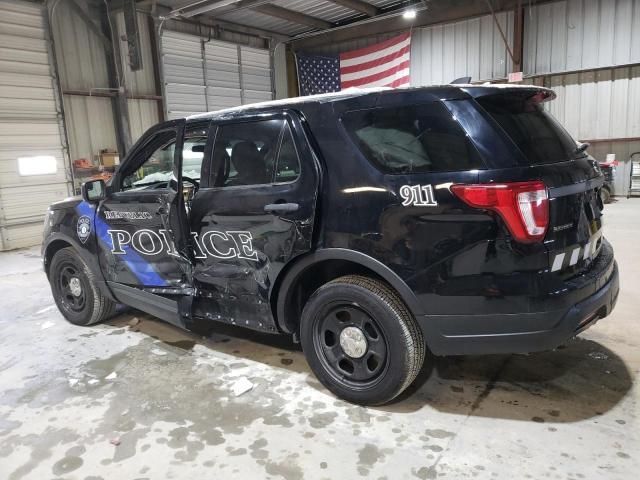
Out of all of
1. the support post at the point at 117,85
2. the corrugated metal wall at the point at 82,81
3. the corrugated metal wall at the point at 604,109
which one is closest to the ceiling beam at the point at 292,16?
the support post at the point at 117,85

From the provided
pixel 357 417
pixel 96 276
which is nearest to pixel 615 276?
pixel 357 417

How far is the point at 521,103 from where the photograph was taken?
2.61 m

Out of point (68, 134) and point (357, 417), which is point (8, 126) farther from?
point (357, 417)

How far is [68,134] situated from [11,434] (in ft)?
28.3

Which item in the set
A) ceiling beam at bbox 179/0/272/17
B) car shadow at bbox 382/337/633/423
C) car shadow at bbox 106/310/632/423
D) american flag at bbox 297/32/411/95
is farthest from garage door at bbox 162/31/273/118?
car shadow at bbox 382/337/633/423

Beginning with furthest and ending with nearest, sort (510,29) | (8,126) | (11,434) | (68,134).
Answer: (510,29) → (68,134) → (8,126) → (11,434)

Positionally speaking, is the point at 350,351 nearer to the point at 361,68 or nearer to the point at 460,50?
the point at 460,50

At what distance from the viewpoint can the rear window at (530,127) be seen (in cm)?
237

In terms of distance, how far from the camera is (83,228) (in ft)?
13.3

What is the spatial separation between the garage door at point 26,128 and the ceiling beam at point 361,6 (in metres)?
6.42

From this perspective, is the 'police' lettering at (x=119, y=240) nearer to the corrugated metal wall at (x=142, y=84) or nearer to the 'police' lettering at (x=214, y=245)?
the 'police' lettering at (x=214, y=245)

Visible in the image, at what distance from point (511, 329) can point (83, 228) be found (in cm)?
341

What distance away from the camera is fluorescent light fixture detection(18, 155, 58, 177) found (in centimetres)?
920

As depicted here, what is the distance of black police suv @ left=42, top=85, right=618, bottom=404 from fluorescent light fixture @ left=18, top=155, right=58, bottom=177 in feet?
23.4
